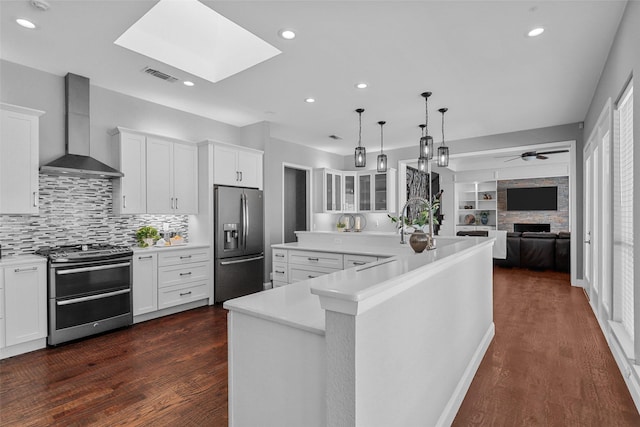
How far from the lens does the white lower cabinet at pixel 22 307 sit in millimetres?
2801

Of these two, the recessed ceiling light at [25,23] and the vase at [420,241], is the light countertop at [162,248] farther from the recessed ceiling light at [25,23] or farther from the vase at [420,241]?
the vase at [420,241]

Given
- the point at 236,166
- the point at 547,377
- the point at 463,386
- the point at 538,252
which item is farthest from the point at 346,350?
the point at 538,252

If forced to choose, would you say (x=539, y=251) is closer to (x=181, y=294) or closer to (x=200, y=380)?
(x=181, y=294)

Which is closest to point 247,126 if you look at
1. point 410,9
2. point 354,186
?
point 354,186

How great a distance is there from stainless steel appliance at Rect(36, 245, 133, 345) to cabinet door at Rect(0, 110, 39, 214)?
51 cm

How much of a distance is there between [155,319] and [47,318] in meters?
1.06

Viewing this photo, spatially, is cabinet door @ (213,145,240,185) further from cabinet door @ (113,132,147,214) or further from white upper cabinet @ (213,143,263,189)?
cabinet door @ (113,132,147,214)

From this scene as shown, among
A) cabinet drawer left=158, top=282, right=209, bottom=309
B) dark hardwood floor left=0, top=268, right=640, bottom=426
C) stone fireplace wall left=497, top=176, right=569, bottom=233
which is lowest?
dark hardwood floor left=0, top=268, right=640, bottom=426

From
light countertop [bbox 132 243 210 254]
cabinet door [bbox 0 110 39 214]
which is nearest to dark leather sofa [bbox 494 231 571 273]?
light countertop [bbox 132 243 210 254]

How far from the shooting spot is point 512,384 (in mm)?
2309

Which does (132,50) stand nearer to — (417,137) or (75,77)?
(75,77)

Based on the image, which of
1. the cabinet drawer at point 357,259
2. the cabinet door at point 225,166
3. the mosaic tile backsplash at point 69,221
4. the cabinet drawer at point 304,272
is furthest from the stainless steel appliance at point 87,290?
the cabinet drawer at point 357,259

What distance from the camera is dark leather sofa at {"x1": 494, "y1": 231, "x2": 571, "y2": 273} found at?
6551 mm

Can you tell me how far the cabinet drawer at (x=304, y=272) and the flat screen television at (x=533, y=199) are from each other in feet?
29.6
